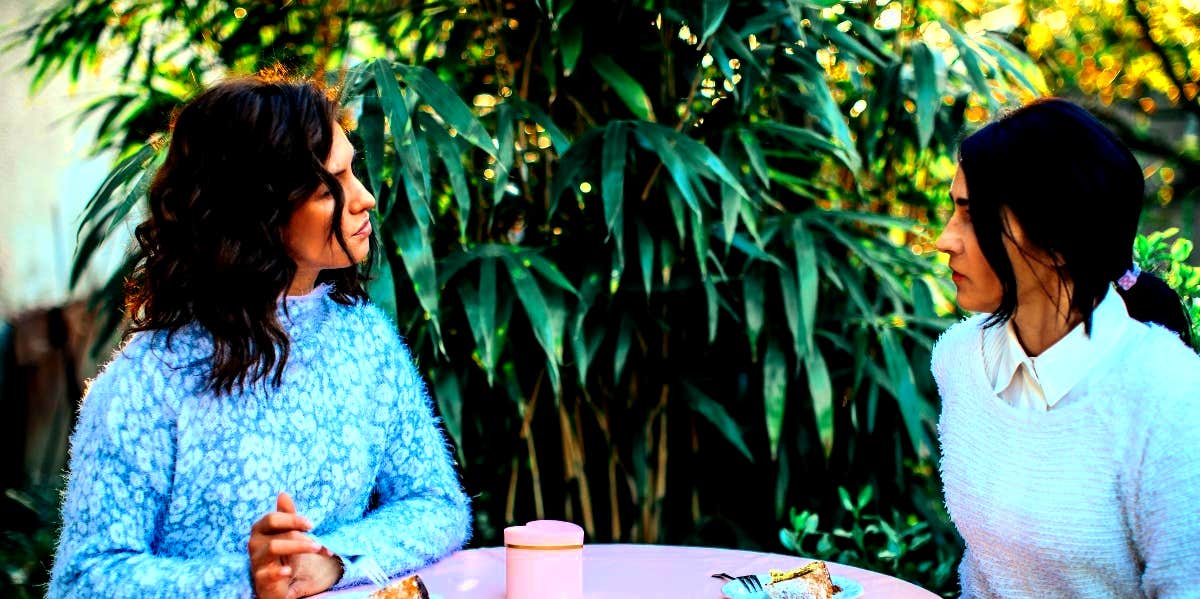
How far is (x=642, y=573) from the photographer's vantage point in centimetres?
146

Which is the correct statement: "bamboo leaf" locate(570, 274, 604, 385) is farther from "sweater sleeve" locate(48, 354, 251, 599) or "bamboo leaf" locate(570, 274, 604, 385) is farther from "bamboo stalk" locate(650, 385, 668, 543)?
"sweater sleeve" locate(48, 354, 251, 599)

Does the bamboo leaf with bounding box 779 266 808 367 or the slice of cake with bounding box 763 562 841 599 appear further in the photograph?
the bamboo leaf with bounding box 779 266 808 367

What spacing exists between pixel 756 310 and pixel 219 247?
1.27m

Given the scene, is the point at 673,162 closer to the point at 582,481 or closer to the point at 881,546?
the point at 582,481

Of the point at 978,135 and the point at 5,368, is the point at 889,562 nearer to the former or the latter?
the point at 978,135

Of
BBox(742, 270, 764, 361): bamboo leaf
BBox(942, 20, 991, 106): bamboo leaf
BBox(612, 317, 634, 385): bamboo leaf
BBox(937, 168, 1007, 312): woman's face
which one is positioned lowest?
BBox(612, 317, 634, 385): bamboo leaf

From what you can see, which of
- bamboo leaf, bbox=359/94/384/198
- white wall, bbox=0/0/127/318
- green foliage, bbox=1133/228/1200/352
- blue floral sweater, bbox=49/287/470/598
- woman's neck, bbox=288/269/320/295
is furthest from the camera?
white wall, bbox=0/0/127/318

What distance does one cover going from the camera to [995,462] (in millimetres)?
1455

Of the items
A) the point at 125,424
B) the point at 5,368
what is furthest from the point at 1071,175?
the point at 5,368

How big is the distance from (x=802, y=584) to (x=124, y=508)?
2.58 ft

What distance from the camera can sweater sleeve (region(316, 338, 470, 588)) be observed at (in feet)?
→ 4.60

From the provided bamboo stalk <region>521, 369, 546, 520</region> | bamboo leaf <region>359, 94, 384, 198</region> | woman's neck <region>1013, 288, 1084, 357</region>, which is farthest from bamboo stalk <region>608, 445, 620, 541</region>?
woman's neck <region>1013, 288, 1084, 357</region>

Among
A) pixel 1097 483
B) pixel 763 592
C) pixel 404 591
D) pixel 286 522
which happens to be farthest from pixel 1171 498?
pixel 286 522

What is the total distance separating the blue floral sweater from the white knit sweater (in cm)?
71
